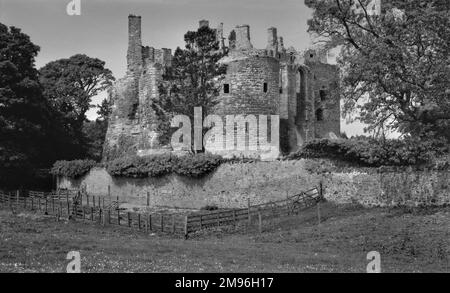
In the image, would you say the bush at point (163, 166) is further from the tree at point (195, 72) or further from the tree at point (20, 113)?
the tree at point (20, 113)

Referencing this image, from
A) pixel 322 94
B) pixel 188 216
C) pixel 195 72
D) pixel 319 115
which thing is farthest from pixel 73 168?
pixel 322 94

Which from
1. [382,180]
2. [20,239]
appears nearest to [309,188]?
[382,180]

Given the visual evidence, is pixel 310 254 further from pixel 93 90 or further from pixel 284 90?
pixel 93 90

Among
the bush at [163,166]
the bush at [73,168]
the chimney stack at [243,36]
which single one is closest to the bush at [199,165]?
the bush at [163,166]

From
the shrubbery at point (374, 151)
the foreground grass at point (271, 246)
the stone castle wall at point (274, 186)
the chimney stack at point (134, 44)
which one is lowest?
the foreground grass at point (271, 246)

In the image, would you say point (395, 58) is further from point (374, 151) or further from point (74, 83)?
point (74, 83)

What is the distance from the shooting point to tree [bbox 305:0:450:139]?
88.9ft

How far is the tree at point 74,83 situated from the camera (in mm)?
64125

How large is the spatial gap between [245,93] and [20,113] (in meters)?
18.9

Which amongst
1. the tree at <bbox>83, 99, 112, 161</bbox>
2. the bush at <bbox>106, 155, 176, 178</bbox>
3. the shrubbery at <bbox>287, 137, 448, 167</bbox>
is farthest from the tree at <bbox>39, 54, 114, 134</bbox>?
the shrubbery at <bbox>287, 137, 448, 167</bbox>

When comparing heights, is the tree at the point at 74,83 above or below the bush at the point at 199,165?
above

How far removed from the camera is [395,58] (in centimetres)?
2744

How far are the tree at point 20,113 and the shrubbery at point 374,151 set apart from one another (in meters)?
24.7

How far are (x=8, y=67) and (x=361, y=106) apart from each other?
105 feet
